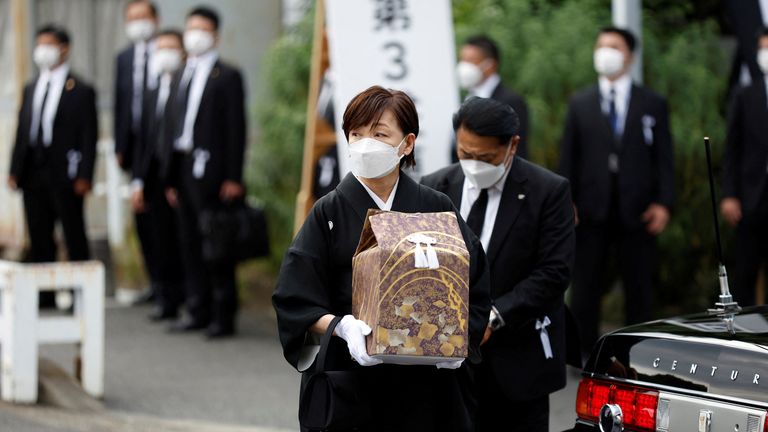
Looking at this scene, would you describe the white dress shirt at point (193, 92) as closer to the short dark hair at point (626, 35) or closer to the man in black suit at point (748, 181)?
the short dark hair at point (626, 35)

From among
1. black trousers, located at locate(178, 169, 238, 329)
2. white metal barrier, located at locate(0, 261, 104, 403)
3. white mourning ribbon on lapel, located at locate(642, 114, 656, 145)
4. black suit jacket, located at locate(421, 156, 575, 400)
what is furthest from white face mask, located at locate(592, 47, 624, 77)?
black suit jacket, located at locate(421, 156, 575, 400)

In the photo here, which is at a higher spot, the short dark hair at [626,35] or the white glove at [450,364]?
the short dark hair at [626,35]

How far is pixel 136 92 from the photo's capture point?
11.2 metres

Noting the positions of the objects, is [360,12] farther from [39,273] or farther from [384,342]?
[384,342]

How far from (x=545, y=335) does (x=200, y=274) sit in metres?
5.49

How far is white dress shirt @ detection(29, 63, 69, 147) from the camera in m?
10.8

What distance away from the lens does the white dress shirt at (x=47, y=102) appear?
10773 mm

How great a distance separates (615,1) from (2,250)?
741 centimetres

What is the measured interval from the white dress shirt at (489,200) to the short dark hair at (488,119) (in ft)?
0.64

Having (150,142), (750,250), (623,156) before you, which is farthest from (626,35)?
(150,142)

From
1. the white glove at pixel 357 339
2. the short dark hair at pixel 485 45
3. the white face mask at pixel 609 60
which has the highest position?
the short dark hair at pixel 485 45

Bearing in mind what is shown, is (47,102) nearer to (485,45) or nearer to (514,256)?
(485,45)

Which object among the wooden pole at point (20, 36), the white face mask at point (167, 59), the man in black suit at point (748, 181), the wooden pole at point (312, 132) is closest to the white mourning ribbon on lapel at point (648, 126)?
the man in black suit at point (748, 181)

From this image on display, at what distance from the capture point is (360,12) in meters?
7.98
